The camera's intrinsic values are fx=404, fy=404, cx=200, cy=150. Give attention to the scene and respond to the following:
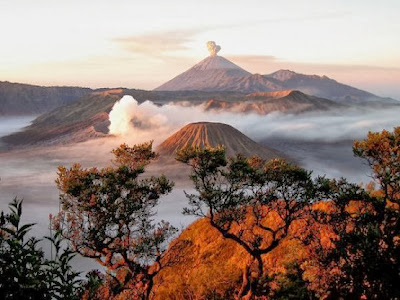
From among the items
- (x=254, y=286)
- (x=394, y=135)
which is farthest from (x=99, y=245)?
(x=394, y=135)

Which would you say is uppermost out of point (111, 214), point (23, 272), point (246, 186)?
point (23, 272)

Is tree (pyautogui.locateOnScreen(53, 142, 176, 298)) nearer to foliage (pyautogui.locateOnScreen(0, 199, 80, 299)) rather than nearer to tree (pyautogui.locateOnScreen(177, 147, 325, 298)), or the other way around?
tree (pyautogui.locateOnScreen(177, 147, 325, 298))

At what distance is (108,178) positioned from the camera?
28172 millimetres

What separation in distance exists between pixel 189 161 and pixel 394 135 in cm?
1472

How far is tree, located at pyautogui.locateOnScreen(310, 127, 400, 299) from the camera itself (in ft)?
53.4

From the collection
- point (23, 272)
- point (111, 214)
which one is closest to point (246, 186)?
point (111, 214)

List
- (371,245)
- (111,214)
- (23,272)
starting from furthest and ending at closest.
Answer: (111,214), (371,245), (23,272)

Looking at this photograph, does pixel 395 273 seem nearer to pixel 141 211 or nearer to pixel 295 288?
pixel 295 288

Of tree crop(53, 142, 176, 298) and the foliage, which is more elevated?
the foliage

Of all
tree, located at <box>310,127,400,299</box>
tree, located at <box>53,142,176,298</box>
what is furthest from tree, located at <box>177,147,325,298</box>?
tree, located at <box>53,142,176,298</box>

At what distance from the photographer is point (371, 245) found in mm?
16750

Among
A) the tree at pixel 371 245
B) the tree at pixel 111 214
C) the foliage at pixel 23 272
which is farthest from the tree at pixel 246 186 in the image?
the foliage at pixel 23 272

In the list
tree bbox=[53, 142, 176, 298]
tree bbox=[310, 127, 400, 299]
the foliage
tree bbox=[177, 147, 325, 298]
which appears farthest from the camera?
tree bbox=[177, 147, 325, 298]

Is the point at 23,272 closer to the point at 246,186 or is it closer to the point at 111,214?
the point at 111,214
